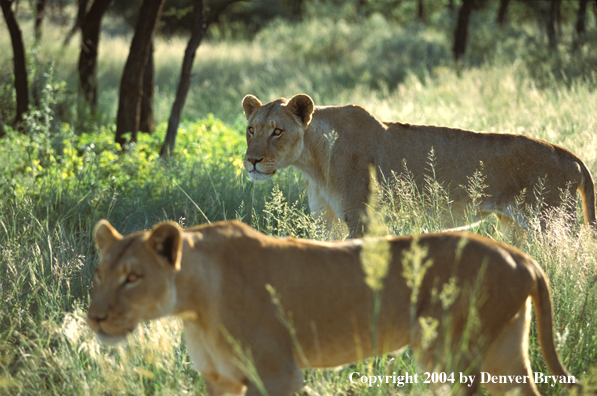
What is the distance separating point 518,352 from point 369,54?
1909cm

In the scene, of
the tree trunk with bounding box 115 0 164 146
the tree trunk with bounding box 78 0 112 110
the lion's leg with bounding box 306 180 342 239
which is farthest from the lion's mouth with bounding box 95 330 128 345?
the tree trunk with bounding box 78 0 112 110

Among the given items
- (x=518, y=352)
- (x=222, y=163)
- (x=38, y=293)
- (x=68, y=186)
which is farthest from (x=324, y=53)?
(x=518, y=352)

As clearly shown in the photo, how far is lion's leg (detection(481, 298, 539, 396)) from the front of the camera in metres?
2.54

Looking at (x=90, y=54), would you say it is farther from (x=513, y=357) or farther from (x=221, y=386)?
(x=513, y=357)

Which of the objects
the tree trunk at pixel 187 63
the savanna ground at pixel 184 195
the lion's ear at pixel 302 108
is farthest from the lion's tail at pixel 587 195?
the tree trunk at pixel 187 63

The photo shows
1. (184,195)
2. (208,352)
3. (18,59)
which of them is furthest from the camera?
(18,59)

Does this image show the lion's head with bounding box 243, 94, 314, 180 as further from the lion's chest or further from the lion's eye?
the lion's eye

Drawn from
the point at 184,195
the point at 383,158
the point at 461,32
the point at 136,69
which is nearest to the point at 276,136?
the point at 383,158

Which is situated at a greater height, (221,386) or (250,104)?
(250,104)

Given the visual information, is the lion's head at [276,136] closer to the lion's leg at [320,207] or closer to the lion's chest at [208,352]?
the lion's leg at [320,207]

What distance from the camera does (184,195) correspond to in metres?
6.35

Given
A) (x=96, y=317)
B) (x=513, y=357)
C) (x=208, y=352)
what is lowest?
(x=513, y=357)

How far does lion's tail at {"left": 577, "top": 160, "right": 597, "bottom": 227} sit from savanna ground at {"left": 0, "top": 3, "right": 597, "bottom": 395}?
460 mm

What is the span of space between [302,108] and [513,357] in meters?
3.06
